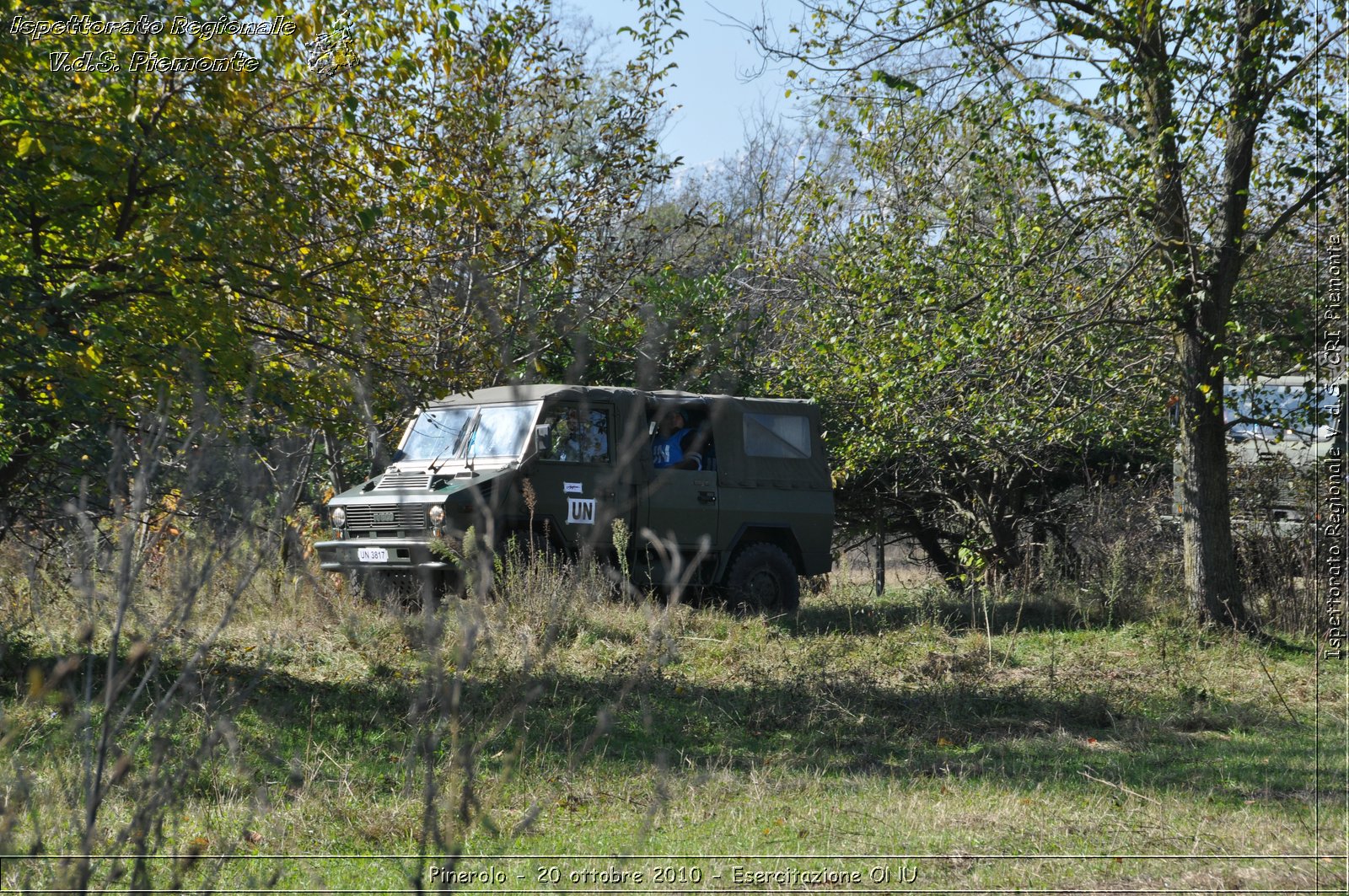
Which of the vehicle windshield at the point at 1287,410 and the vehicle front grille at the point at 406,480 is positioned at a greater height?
the vehicle windshield at the point at 1287,410

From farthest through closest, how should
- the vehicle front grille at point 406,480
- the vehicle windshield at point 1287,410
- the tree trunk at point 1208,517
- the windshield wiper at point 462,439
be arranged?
the windshield wiper at point 462,439, the vehicle front grille at point 406,480, the tree trunk at point 1208,517, the vehicle windshield at point 1287,410

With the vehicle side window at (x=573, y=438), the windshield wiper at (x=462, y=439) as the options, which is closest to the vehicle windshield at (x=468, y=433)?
the windshield wiper at (x=462, y=439)

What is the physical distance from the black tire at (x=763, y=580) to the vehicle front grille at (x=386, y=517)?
306cm

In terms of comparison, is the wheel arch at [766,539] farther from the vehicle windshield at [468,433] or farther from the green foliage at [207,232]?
the green foliage at [207,232]

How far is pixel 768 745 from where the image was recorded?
6.50m

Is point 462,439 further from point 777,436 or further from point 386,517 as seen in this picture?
point 777,436

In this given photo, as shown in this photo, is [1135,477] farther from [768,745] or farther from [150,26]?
[150,26]

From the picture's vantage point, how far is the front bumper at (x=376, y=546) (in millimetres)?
9336

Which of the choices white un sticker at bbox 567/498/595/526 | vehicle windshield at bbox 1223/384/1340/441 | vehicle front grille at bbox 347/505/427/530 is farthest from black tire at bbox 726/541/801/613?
vehicle windshield at bbox 1223/384/1340/441

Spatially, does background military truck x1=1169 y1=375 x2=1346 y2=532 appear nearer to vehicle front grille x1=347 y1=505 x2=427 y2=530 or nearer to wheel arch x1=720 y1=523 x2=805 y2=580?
wheel arch x1=720 y1=523 x2=805 y2=580

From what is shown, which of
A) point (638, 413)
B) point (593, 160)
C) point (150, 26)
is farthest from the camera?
point (593, 160)

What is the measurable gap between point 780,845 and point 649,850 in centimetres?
51

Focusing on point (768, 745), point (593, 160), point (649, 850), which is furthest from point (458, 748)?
point (593, 160)

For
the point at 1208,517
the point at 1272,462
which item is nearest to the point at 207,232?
the point at 1208,517
